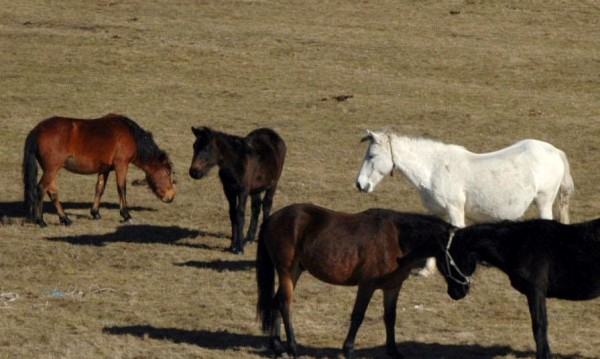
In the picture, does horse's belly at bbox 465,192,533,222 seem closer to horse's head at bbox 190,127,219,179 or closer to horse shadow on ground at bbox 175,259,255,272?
horse shadow on ground at bbox 175,259,255,272

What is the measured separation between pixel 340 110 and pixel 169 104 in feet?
13.8

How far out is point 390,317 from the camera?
10711 millimetres

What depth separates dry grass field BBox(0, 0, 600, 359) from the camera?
39.2ft

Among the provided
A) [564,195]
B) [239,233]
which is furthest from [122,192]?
[564,195]

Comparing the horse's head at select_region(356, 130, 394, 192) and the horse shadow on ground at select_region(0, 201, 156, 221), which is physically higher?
the horse's head at select_region(356, 130, 394, 192)

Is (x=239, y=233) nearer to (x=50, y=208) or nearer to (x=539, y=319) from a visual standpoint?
(x=50, y=208)

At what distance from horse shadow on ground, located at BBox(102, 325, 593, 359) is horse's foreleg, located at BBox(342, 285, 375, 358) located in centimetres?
28

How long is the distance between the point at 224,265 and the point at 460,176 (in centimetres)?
334

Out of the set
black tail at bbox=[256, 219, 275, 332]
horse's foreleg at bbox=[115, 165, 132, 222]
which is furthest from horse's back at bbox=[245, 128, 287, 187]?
black tail at bbox=[256, 219, 275, 332]

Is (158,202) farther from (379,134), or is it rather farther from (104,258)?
(379,134)

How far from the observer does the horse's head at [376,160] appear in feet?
47.0

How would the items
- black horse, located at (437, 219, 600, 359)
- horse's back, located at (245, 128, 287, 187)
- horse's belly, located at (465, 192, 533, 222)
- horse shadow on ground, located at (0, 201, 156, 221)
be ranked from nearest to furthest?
1. black horse, located at (437, 219, 600, 359)
2. horse's belly, located at (465, 192, 533, 222)
3. horse's back, located at (245, 128, 287, 187)
4. horse shadow on ground, located at (0, 201, 156, 221)

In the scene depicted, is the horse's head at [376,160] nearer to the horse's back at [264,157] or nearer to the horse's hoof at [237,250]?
the horse's hoof at [237,250]

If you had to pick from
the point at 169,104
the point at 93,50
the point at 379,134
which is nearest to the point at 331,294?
the point at 379,134
